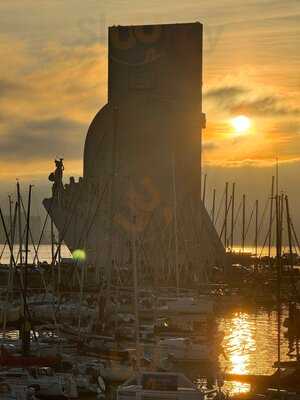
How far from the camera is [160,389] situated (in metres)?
27.2

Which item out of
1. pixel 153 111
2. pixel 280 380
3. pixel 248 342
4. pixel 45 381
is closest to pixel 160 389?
pixel 45 381

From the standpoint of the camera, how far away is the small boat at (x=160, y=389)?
2706 cm

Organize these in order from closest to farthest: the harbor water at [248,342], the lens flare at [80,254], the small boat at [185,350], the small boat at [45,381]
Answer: the small boat at [45,381], the small boat at [185,350], the harbor water at [248,342], the lens flare at [80,254]

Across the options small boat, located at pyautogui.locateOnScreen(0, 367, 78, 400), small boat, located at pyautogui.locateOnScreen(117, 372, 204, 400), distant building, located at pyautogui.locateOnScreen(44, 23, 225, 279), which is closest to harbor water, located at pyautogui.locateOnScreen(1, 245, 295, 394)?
small boat, located at pyautogui.locateOnScreen(0, 367, 78, 400)

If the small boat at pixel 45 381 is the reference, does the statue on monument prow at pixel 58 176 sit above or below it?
above

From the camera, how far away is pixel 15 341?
3969 centimetres

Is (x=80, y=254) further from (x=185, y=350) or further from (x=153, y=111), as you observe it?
(x=153, y=111)

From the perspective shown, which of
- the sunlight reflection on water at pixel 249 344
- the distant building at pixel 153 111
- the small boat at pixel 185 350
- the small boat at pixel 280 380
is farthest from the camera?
the distant building at pixel 153 111

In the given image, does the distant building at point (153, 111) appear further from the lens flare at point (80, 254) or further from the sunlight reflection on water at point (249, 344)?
the sunlight reflection on water at point (249, 344)

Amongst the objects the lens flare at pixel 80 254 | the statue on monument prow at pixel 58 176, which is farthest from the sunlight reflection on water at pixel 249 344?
the statue on monument prow at pixel 58 176

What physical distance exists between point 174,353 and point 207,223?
7320cm

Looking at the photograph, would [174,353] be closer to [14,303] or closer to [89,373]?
[89,373]

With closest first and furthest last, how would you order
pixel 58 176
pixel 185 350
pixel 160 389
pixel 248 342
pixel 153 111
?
pixel 160 389, pixel 185 350, pixel 248 342, pixel 58 176, pixel 153 111

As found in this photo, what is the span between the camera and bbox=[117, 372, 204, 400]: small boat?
88.8 ft
